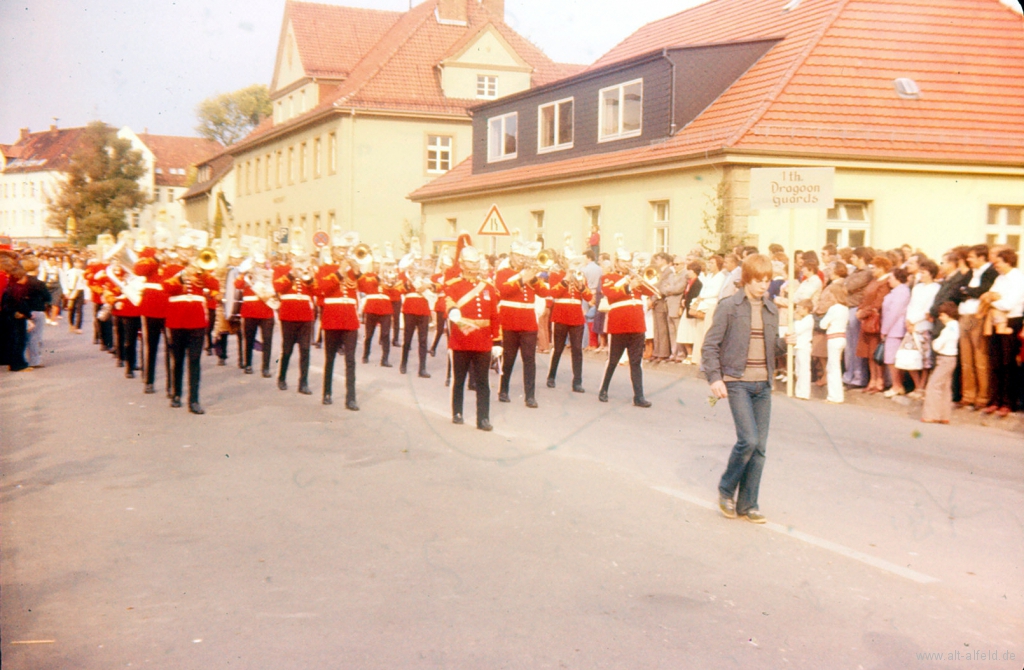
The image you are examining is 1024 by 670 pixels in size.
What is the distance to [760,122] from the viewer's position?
2422 cm

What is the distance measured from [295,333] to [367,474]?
22.5ft

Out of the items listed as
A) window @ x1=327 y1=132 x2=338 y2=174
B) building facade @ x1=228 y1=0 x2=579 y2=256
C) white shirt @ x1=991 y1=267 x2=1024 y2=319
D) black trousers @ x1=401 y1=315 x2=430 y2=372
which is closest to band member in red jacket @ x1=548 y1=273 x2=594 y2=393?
black trousers @ x1=401 y1=315 x2=430 y2=372

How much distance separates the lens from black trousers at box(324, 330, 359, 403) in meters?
13.9

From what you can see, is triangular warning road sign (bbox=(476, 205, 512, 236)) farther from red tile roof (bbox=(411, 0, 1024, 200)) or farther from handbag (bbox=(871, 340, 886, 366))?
handbag (bbox=(871, 340, 886, 366))

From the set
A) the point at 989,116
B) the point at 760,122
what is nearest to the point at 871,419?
the point at 760,122

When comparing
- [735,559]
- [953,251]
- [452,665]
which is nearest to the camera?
[452,665]

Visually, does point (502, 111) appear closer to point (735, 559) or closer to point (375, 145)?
point (375, 145)

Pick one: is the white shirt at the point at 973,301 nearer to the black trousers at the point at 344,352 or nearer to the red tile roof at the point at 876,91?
the black trousers at the point at 344,352

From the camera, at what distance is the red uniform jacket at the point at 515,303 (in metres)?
14.2

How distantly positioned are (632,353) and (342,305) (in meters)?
3.82

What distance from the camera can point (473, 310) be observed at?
12242 mm

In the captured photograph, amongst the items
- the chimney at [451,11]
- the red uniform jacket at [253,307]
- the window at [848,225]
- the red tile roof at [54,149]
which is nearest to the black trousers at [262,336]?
the red uniform jacket at [253,307]

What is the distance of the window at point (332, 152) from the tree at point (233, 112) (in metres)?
29.5

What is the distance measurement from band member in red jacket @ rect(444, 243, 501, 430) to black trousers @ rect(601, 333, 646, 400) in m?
2.67
